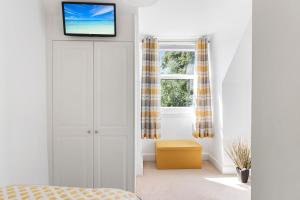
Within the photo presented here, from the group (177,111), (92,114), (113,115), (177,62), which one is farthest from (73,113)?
(177,62)

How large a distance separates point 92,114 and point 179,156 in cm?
189

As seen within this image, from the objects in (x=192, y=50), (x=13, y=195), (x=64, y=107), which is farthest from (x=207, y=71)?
(x=13, y=195)

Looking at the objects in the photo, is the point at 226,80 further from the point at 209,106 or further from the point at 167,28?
the point at 167,28

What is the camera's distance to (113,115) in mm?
2930

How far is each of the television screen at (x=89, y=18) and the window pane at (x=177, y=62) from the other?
83.1 inches

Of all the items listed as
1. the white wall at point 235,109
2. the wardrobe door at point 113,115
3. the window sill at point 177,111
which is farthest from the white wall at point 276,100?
the window sill at point 177,111

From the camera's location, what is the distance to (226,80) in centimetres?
399

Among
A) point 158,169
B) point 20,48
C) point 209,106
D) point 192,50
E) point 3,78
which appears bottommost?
point 158,169

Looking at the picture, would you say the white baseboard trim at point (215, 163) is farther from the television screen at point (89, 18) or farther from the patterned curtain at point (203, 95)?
the television screen at point (89, 18)

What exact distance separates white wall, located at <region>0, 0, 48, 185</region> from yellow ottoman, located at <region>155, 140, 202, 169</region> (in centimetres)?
193

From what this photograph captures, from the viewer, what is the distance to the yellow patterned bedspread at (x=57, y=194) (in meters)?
1.34

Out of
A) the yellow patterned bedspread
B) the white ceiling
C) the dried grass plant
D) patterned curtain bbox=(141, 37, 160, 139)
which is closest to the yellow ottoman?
patterned curtain bbox=(141, 37, 160, 139)

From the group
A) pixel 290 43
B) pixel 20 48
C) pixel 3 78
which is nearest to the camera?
pixel 290 43

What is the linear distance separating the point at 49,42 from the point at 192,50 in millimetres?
2717
